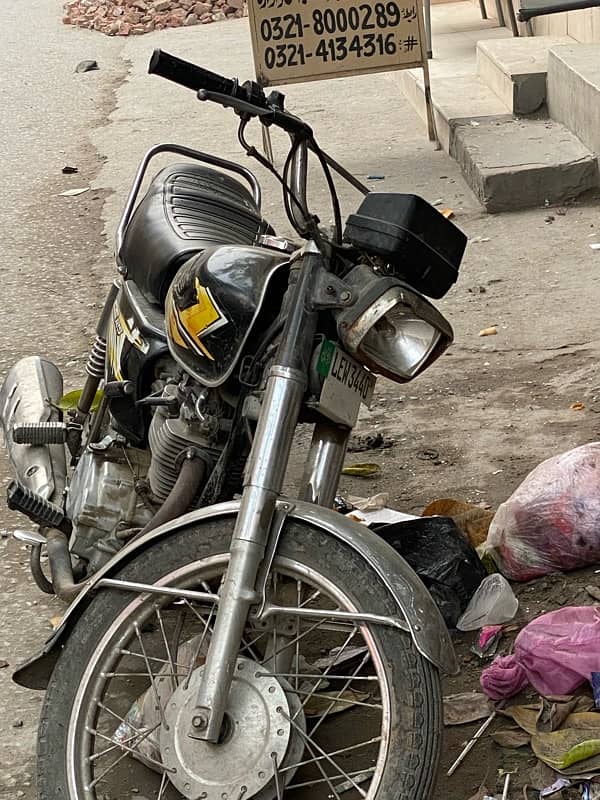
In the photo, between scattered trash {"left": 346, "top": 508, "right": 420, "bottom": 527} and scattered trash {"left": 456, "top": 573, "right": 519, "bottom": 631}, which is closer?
scattered trash {"left": 456, "top": 573, "right": 519, "bottom": 631}

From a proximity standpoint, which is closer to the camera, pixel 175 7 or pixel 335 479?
pixel 335 479

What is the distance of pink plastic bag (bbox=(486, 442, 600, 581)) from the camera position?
312cm

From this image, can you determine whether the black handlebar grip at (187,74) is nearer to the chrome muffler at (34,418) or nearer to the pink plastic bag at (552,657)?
the pink plastic bag at (552,657)

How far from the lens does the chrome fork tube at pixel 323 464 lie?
2.46 metres

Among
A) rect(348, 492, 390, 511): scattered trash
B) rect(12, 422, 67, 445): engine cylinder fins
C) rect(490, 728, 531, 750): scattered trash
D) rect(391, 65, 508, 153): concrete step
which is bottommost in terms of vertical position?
rect(391, 65, 508, 153): concrete step

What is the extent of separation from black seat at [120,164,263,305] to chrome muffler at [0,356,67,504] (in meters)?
0.66

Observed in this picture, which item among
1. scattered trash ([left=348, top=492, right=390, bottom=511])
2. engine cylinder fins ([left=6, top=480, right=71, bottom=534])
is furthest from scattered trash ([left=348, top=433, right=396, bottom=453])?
engine cylinder fins ([left=6, top=480, right=71, bottom=534])

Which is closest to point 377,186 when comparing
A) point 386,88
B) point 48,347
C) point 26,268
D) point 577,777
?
point 26,268

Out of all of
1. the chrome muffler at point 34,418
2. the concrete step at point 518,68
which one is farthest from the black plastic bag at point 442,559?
the concrete step at point 518,68

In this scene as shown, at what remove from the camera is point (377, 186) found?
7.18 metres

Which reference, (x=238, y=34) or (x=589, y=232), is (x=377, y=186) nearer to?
(x=589, y=232)

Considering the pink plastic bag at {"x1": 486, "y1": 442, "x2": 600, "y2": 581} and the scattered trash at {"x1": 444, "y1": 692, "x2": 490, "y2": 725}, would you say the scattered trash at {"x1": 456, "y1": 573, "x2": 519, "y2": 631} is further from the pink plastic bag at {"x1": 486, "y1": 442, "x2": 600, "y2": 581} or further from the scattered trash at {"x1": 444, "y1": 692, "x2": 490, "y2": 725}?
the scattered trash at {"x1": 444, "y1": 692, "x2": 490, "y2": 725}

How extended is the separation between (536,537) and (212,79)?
1.55 metres

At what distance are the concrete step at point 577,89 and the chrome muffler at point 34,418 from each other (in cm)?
354
